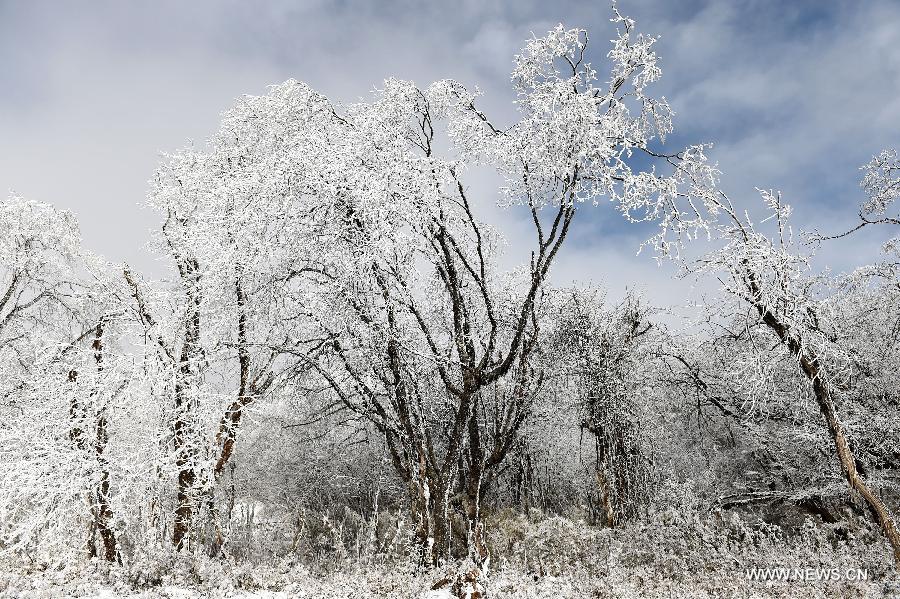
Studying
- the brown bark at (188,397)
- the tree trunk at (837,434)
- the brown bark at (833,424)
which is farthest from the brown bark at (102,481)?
the tree trunk at (837,434)

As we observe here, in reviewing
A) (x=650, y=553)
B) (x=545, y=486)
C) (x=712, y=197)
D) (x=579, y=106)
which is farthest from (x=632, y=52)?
(x=545, y=486)

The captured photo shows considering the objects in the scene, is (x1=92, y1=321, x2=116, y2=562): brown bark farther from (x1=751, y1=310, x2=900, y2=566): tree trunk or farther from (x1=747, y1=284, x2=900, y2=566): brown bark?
(x1=751, y1=310, x2=900, y2=566): tree trunk

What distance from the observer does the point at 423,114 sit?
8875 millimetres

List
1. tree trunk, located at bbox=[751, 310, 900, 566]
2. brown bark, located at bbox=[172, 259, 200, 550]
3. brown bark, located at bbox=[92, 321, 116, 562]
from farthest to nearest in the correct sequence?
1. brown bark, located at bbox=[172, 259, 200, 550]
2. brown bark, located at bbox=[92, 321, 116, 562]
3. tree trunk, located at bbox=[751, 310, 900, 566]

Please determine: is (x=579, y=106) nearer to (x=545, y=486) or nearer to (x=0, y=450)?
(x=0, y=450)

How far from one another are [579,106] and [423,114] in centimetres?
268

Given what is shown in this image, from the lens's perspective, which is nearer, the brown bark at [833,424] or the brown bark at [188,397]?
the brown bark at [833,424]

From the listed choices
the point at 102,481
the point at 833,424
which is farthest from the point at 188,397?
the point at 833,424

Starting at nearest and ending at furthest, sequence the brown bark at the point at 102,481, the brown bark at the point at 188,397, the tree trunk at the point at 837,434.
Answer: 1. the tree trunk at the point at 837,434
2. the brown bark at the point at 102,481
3. the brown bark at the point at 188,397

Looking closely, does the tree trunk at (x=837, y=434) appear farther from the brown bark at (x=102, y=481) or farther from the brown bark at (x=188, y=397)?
the brown bark at (x=102, y=481)

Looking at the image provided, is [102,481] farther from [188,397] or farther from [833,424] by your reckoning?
[833,424]

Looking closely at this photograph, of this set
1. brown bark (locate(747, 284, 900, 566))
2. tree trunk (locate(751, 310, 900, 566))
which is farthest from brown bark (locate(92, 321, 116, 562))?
tree trunk (locate(751, 310, 900, 566))

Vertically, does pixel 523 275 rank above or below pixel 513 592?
above

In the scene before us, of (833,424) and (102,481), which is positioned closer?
(833,424)
